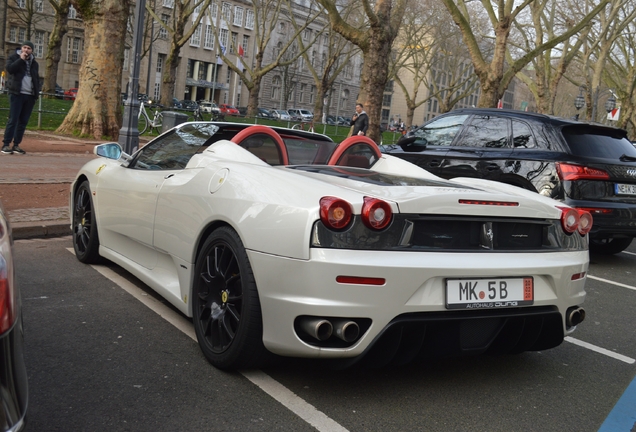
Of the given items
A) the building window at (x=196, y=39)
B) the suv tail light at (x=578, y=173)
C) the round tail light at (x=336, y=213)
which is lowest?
the round tail light at (x=336, y=213)

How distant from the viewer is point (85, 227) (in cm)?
602

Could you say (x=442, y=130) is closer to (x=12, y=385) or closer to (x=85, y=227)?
(x=85, y=227)

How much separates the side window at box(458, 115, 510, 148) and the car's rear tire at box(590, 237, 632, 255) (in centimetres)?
179

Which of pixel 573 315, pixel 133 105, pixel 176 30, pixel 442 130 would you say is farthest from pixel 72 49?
pixel 573 315

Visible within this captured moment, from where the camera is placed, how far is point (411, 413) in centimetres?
347

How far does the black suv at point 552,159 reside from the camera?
25.7 ft

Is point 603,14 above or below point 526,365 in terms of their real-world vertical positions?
above

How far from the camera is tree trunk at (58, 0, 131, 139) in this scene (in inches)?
689

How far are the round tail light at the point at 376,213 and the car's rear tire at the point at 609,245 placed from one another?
21.6 feet

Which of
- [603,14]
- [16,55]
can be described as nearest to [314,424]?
[16,55]

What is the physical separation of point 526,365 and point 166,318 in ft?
7.44

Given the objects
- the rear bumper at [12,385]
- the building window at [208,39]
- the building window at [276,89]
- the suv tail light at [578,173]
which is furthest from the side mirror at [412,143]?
the building window at [276,89]

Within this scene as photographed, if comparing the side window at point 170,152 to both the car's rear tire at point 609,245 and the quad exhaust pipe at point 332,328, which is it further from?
the car's rear tire at point 609,245

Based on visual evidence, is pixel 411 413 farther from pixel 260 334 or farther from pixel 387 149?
pixel 387 149
